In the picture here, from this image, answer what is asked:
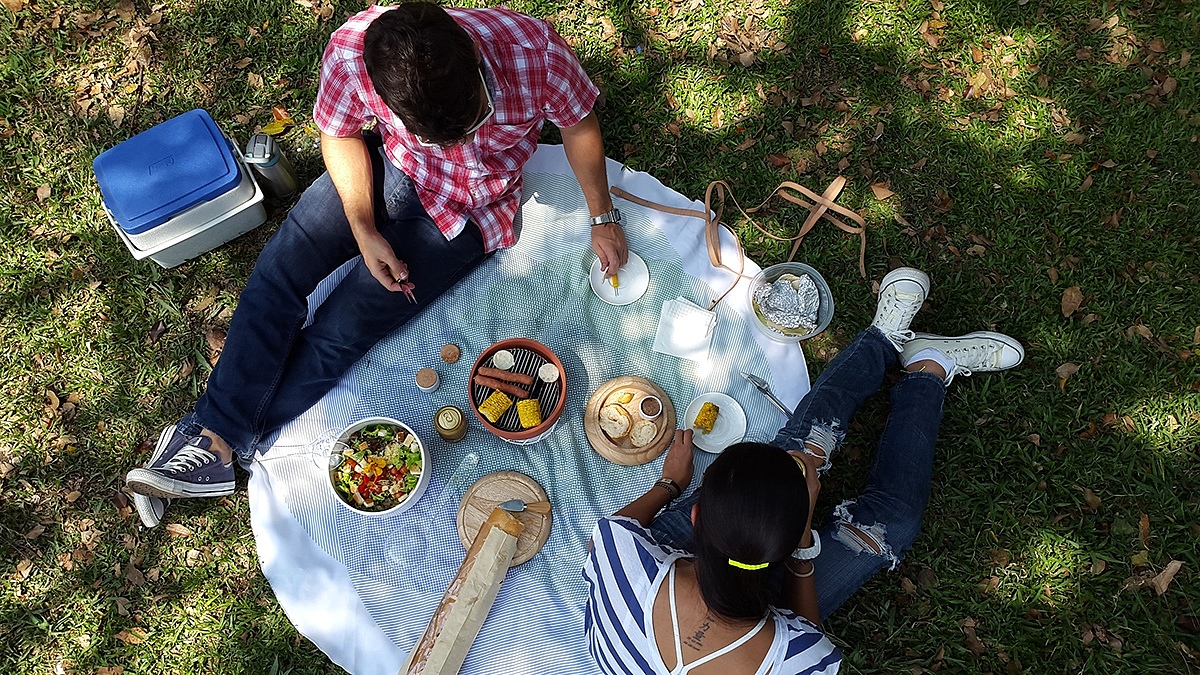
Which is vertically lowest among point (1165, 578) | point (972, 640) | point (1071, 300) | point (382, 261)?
point (972, 640)

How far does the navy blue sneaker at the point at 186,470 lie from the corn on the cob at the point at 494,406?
166 centimetres

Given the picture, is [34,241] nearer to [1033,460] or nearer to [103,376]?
[103,376]

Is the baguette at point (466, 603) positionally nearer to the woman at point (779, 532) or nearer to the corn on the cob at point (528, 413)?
the corn on the cob at point (528, 413)

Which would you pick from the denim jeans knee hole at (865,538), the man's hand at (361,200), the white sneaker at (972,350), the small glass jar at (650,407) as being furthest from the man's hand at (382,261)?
the white sneaker at (972,350)

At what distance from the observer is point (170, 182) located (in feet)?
12.7

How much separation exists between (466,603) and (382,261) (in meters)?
1.95

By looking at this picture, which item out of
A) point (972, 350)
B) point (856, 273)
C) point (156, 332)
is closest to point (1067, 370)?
point (972, 350)

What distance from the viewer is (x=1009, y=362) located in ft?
13.7

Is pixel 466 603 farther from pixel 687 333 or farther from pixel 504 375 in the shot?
pixel 687 333

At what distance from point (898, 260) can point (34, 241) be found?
5838mm

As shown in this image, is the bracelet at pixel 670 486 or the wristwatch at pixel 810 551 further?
the bracelet at pixel 670 486

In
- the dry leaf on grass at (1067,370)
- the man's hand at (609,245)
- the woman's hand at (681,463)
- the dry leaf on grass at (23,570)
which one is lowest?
the dry leaf on grass at (23,570)

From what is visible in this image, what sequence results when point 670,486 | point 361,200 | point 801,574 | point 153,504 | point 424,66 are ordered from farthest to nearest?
point 153,504
point 361,200
point 670,486
point 801,574
point 424,66

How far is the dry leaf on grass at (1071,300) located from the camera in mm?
4398
